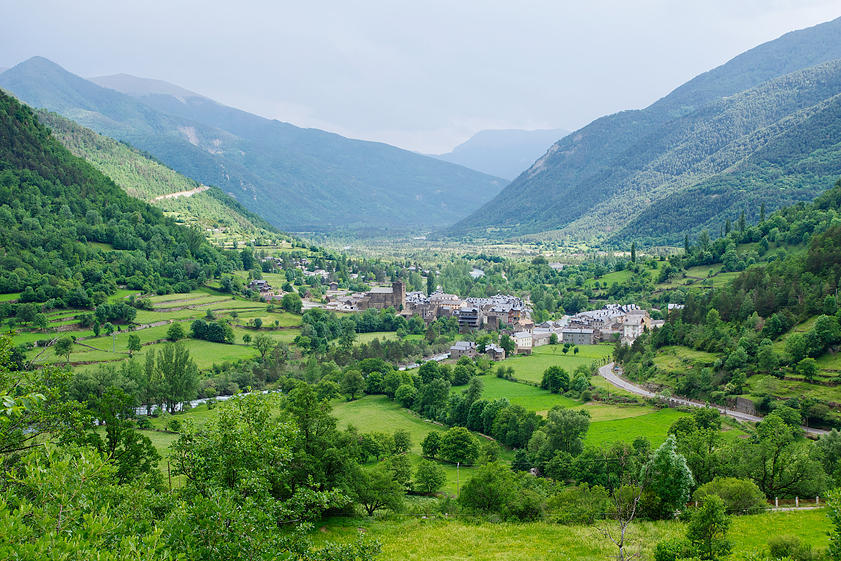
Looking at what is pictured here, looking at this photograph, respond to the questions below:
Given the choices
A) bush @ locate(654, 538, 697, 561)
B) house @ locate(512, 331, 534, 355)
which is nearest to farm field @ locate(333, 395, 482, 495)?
bush @ locate(654, 538, 697, 561)

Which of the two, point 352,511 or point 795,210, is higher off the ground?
point 795,210

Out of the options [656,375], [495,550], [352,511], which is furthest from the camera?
[656,375]

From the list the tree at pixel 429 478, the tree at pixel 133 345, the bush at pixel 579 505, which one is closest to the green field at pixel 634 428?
the bush at pixel 579 505

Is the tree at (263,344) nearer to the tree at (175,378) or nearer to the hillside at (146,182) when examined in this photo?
the tree at (175,378)

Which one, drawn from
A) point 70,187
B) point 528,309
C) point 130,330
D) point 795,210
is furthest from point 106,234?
point 795,210

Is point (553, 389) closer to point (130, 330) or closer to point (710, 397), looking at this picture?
point (710, 397)

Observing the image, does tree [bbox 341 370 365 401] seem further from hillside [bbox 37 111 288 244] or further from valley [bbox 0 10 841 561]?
hillside [bbox 37 111 288 244]

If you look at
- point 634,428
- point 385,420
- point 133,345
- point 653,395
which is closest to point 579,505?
point 634,428

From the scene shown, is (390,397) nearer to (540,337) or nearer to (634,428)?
(634,428)
